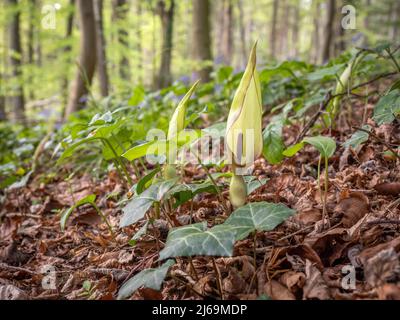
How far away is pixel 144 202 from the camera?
4.25 feet

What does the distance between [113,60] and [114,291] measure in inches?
289

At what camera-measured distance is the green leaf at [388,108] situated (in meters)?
1.62

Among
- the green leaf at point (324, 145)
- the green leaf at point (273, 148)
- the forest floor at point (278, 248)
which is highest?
the green leaf at point (324, 145)

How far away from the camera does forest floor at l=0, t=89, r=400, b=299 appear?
3.73ft

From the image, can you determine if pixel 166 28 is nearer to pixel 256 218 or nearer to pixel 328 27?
pixel 328 27

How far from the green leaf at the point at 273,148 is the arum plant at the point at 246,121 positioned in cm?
44

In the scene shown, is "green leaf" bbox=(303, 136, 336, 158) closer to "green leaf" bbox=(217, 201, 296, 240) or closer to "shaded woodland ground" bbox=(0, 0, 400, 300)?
"shaded woodland ground" bbox=(0, 0, 400, 300)

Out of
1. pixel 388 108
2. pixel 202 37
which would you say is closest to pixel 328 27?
pixel 202 37

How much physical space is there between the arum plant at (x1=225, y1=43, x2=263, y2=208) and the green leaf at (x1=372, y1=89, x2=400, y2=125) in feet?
2.28

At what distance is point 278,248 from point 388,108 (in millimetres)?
883

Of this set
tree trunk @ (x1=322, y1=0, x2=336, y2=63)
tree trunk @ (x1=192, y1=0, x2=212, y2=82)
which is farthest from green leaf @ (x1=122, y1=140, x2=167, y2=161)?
tree trunk @ (x1=322, y1=0, x2=336, y2=63)

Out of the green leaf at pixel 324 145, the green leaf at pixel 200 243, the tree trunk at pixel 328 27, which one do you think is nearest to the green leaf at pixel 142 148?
the green leaf at pixel 200 243

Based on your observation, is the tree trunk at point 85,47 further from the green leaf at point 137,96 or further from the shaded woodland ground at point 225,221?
the shaded woodland ground at point 225,221
